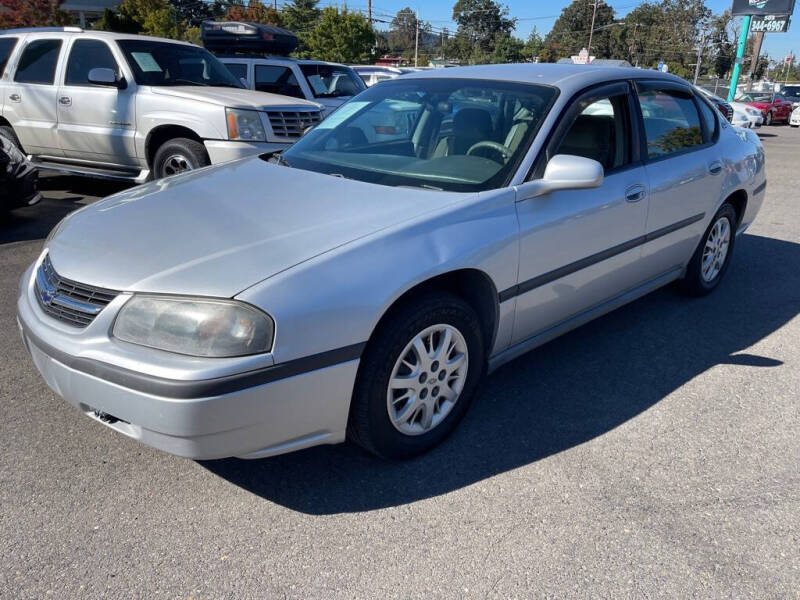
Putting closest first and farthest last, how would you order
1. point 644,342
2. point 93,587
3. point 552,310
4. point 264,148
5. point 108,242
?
point 93,587, point 108,242, point 552,310, point 644,342, point 264,148

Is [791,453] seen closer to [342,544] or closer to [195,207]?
[342,544]

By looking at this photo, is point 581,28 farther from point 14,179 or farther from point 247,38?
point 14,179

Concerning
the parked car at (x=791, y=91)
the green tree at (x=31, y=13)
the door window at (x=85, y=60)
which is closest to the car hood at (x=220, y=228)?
the door window at (x=85, y=60)

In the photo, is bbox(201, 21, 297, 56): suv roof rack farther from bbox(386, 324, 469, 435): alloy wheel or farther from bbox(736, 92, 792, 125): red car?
bbox(736, 92, 792, 125): red car

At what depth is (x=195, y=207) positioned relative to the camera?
9.63 feet

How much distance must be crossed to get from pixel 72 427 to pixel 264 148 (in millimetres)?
4427

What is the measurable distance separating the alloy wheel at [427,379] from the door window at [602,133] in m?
1.21

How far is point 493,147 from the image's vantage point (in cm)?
329

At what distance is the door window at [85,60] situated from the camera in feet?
24.0

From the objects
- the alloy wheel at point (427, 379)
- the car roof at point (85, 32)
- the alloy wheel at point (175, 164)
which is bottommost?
the alloy wheel at point (427, 379)

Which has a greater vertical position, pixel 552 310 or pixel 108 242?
pixel 108 242

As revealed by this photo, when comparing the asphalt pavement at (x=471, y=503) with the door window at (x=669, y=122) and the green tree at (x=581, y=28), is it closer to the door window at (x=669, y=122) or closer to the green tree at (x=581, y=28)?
the door window at (x=669, y=122)

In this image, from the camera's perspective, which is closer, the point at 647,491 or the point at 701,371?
the point at 647,491

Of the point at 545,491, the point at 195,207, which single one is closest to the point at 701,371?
the point at 545,491
